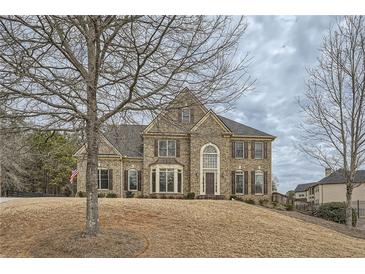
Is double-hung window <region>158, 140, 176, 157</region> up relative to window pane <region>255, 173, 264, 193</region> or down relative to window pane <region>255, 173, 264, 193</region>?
up

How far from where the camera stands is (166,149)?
73.2 feet

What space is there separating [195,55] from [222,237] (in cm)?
422

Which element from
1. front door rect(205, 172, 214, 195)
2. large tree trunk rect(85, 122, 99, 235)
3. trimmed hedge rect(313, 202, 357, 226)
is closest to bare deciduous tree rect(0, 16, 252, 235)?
large tree trunk rect(85, 122, 99, 235)

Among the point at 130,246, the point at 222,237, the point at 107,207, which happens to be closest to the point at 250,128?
the point at 107,207

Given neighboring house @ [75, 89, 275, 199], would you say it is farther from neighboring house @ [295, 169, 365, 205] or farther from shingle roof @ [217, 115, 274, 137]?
neighboring house @ [295, 169, 365, 205]

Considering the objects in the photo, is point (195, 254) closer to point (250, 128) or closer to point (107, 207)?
point (107, 207)

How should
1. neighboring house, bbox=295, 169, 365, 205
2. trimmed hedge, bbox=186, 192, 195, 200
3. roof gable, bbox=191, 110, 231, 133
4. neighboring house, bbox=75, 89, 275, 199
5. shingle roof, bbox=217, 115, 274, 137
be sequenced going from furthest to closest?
shingle roof, bbox=217, 115, 274, 137 < neighboring house, bbox=75, 89, 275, 199 < trimmed hedge, bbox=186, 192, 195, 200 < roof gable, bbox=191, 110, 231, 133 < neighboring house, bbox=295, 169, 365, 205

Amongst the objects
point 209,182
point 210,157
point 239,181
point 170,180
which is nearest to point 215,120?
point 210,157

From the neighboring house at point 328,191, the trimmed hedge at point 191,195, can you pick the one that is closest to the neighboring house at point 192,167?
the trimmed hedge at point 191,195

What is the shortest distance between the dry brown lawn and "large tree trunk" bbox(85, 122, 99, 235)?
28cm

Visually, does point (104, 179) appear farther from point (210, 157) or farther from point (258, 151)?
point (258, 151)

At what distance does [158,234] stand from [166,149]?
13492 mm

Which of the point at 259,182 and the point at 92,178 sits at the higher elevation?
the point at 92,178

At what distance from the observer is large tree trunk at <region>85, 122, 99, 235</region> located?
25.4 feet
